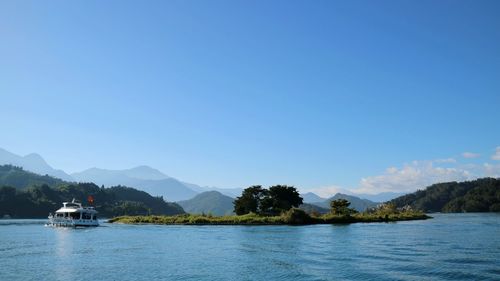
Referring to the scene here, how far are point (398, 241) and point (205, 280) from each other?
126 feet

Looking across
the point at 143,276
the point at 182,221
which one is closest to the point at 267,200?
the point at 182,221

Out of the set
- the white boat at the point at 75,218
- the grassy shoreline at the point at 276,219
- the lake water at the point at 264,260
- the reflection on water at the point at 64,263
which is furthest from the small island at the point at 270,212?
the reflection on water at the point at 64,263

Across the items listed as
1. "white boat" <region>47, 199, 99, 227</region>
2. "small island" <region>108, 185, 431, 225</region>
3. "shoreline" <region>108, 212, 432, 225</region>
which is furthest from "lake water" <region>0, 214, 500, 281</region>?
"white boat" <region>47, 199, 99, 227</region>

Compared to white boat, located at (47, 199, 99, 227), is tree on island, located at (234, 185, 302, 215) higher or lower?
higher

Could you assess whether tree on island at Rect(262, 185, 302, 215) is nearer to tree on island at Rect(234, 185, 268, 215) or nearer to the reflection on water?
tree on island at Rect(234, 185, 268, 215)

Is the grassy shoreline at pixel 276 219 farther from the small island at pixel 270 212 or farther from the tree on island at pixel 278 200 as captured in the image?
the tree on island at pixel 278 200

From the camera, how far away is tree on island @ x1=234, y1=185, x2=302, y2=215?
436ft

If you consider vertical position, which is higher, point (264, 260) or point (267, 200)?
point (267, 200)

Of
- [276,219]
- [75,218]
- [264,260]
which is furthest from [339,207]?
[264,260]

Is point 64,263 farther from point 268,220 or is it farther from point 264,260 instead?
point 268,220

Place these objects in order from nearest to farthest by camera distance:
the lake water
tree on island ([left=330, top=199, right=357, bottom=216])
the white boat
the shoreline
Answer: the lake water → the shoreline → the white boat → tree on island ([left=330, top=199, right=357, bottom=216])

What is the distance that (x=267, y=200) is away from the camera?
133 m

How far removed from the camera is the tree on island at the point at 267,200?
5236 inches

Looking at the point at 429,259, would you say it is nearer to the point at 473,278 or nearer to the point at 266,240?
the point at 473,278
